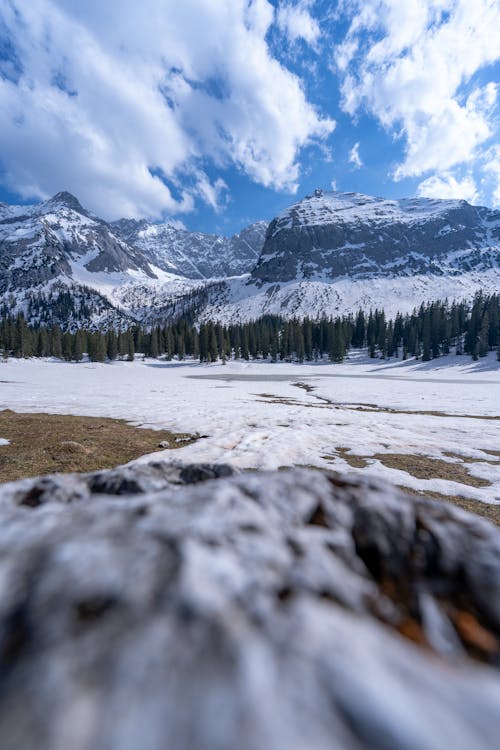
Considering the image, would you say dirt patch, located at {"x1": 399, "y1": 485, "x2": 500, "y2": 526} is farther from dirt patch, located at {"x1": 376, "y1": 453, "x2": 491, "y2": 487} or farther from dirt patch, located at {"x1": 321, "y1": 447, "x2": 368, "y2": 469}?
dirt patch, located at {"x1": 321, "y1": 447, "x2": 368, "y2": 469}

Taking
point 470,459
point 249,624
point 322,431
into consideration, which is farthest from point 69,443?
point 470,459

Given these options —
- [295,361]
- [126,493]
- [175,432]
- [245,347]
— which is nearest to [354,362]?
[295,361]

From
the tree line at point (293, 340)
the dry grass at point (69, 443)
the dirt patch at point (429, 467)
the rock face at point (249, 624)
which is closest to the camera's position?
the rock face at point (249, 624)

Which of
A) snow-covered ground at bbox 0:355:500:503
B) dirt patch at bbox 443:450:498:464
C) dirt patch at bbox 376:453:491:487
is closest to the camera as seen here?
dirt patch at bbox 376:453:491:487

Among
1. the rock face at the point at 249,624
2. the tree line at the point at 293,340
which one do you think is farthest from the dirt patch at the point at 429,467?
the tree line at the point at 293,340

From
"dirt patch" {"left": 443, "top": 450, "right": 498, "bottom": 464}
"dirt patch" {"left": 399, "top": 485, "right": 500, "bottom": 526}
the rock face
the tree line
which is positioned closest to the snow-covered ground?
"dirt patch" {"left": 443, "top": 450, "right": 498, "bottom": 464}

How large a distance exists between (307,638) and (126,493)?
2.69 metres

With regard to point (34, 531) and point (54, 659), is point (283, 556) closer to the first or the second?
point (54, 659)

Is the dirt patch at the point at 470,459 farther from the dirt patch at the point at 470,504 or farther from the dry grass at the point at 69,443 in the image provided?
the dry grass at the point at 69,443

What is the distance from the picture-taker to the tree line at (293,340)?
281 feet

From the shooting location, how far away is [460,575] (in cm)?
224

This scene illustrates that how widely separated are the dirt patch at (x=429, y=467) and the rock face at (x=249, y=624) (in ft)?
21.4

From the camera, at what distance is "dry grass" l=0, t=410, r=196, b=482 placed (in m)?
8.36

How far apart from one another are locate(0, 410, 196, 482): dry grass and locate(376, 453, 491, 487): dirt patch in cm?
676
